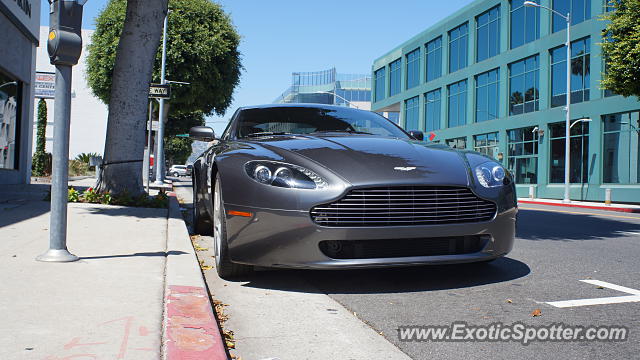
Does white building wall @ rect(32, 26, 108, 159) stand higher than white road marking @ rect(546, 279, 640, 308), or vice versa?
white building wall @ rect(32, 26, 108, 159)

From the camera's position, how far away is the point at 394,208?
3760mm

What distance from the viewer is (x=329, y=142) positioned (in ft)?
14.9

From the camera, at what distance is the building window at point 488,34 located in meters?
35.2

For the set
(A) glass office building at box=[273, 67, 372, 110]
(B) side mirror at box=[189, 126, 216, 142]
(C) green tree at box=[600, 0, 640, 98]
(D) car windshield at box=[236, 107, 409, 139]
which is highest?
(A) glass office building at box=[273, 67, 372, 110]

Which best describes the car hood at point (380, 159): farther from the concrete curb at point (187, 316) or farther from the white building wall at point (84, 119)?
the white building wall at point (84, 119)

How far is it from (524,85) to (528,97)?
94 centimetres

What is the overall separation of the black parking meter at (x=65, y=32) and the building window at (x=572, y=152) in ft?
87.5

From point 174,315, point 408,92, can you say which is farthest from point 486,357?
point 408,92

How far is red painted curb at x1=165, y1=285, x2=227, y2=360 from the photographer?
245 centimetres

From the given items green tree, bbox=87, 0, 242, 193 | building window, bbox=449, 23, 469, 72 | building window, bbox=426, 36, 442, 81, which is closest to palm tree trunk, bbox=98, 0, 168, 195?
green tree, bbox=87, 0, 242, 193

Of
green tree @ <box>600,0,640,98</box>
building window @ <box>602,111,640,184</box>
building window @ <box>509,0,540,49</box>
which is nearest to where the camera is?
green tree @ <box>600,0,640,98</box>

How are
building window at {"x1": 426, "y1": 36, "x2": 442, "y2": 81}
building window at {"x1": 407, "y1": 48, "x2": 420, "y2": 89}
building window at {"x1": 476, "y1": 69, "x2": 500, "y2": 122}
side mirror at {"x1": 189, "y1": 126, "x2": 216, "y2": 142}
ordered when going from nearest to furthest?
side mirror at {"x1": 189, "y1": 126, "x2": 216, "y2": 142} < building window at {"x1": 476, "y1": 69, "x2": 500, "y2": 122} < building window at {"x1": 426, "y1": 36, "x2": 442, "y2": 81} < building window at {"x1": 407, "y1": 48, "x2": 420, "y2": 89}

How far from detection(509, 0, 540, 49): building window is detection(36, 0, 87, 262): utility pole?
30.6 m

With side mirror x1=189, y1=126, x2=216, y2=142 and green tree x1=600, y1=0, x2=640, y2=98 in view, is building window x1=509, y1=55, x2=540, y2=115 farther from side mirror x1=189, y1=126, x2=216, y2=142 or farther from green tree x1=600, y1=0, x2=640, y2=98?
side mirror x1=189, y1=126, x2=216, y2=142
